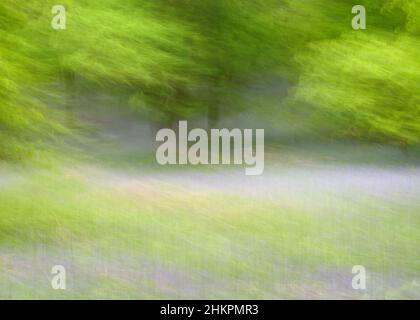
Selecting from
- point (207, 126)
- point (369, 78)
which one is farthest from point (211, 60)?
point (369, 78)

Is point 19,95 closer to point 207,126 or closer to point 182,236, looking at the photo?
point 207,126

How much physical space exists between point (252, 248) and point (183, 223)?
15.0 inches

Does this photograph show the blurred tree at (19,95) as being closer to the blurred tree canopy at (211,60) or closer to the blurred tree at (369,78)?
the blurred tree canopy at (211,60)

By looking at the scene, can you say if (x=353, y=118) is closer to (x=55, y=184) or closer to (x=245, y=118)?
(x=245, y=118)

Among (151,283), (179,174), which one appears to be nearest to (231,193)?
(179,174)

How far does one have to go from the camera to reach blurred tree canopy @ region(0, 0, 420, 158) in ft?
14.8

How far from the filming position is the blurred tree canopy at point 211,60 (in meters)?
4.50

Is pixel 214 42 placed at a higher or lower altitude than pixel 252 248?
higher

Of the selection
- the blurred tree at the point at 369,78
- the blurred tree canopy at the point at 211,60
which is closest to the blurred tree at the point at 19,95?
the blurred tree canopy at the point at 211,60

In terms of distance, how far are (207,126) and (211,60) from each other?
349mm

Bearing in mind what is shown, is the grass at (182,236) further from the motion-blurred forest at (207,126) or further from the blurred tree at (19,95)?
the blurred tree at (19,95)

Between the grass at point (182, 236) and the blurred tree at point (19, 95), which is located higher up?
the blurred tree at point (19, 95)
